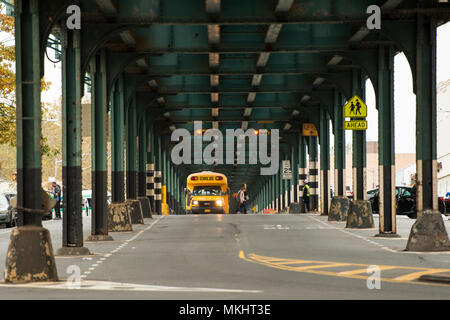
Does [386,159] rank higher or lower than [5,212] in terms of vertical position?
higher

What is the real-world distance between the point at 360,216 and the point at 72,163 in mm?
13762

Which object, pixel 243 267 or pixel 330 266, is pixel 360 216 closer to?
pixel 330 266

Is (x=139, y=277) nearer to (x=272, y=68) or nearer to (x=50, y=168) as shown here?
(x=272, y=68)

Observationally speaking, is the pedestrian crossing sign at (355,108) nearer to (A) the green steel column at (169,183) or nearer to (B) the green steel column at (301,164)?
(B) the green steel column at (301,164)

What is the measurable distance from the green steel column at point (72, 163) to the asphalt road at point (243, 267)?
2.44 feet

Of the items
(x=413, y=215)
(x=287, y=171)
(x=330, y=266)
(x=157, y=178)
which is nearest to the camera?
(x=330, y=266)

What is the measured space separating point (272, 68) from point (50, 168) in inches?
2938

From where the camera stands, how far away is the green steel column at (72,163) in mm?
21656

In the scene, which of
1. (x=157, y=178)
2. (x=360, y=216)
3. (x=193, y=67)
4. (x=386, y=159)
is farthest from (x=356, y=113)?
(x=157, y=178)

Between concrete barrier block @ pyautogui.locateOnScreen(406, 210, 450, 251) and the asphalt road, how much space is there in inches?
19.1

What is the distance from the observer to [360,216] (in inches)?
1277

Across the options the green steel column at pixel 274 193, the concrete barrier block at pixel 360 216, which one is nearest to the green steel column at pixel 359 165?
the concrete barrier block at pixel 360 216

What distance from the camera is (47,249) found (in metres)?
15.8

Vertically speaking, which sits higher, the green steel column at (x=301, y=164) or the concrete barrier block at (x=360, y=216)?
the green steel column at (x=301, y=164)
